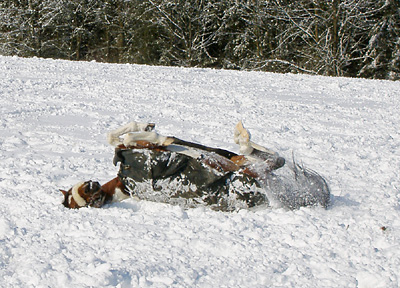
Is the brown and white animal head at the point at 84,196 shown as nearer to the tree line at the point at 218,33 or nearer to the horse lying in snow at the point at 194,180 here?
the horse lying in snow at the point at 194,180

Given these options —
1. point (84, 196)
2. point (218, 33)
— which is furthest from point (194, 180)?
point (218, 33)

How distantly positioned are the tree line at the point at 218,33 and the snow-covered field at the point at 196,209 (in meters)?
10.5

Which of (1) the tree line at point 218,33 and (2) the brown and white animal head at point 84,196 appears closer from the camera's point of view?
(2) the brown and white animal head at point 84,196

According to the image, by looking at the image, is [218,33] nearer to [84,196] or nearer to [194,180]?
[194,180]

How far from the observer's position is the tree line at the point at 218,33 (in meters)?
18.4

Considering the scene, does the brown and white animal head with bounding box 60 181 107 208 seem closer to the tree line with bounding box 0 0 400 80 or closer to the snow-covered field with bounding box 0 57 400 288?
the snow-covered field with bounding box 0 57 400 288

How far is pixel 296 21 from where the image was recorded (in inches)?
766

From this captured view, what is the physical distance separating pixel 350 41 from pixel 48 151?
640 inches

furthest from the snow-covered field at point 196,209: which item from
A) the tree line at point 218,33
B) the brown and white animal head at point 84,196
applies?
the tree line at point 218,33

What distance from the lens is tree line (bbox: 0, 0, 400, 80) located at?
18.4 meters

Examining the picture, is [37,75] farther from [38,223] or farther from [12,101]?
[38,223]

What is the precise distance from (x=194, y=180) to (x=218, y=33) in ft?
58.8

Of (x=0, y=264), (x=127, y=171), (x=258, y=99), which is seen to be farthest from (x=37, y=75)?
(x=0, y=264)

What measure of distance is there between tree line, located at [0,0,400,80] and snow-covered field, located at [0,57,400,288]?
34.3ft
